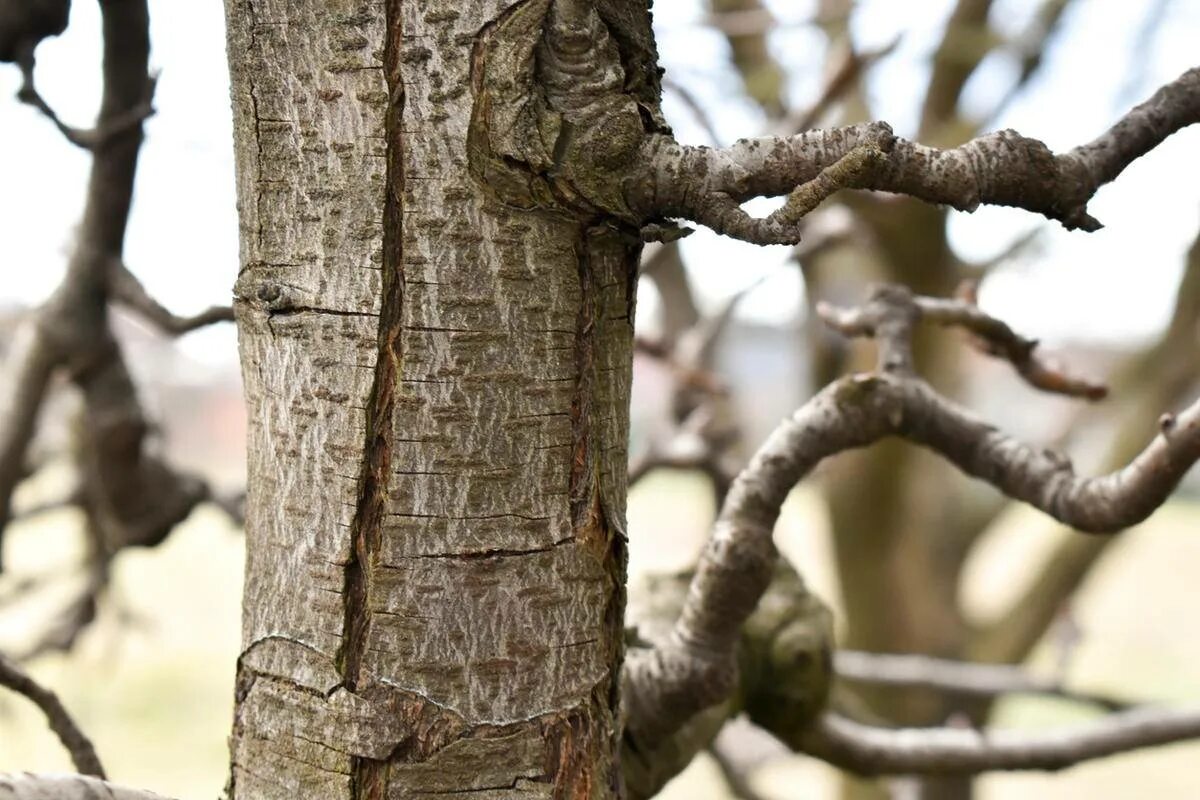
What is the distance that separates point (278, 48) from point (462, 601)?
302 mm

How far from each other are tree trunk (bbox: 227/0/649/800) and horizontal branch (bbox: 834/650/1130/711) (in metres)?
1.24

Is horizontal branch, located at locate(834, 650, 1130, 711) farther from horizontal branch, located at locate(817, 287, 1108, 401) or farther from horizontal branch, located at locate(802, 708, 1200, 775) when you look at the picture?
horizontal branch, located at locate(817, 287, 1108, 401)

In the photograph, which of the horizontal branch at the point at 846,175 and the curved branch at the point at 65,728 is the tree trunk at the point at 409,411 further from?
the curved branch at the point at 65,728

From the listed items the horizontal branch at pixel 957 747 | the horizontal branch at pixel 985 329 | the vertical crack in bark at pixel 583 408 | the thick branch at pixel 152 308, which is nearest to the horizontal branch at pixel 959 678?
the horizontal branch at pixel 957 747

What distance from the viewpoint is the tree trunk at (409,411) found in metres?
0.58

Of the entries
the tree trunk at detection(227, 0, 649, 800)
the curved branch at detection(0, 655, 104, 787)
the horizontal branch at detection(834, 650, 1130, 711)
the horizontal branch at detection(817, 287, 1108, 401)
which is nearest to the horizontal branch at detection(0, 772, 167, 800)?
the tree trunk at detection(227, 0, 649, 800)

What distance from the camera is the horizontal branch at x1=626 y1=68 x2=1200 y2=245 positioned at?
54 cm

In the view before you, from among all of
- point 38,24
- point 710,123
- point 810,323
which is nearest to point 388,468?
point 38,24

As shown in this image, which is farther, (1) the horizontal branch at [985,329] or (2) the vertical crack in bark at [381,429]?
(1) the horizontal branch at [985,329]

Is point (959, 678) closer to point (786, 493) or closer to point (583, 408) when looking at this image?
point (786, 493)

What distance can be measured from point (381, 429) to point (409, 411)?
19mm

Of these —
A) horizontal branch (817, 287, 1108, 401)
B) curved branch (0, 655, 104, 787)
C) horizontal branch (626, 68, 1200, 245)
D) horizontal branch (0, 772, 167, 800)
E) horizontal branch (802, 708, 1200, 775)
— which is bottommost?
horizontal branch (0, 772, 167, 800)

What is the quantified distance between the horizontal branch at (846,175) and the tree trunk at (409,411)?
2.0 inches

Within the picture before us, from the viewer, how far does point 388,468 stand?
600 mm
